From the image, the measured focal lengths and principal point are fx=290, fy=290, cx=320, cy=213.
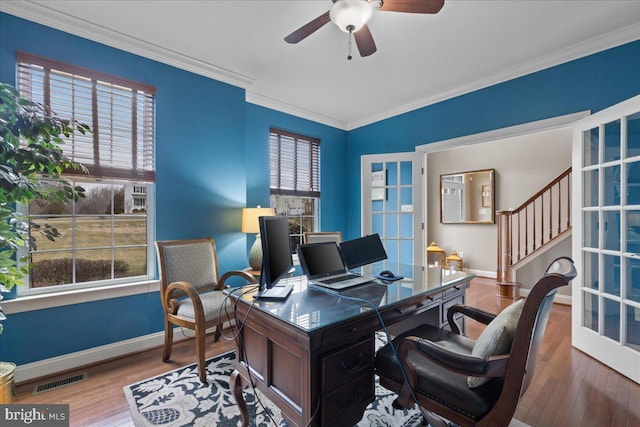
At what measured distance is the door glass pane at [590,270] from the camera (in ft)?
8.49

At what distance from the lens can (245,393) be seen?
6.64 feet

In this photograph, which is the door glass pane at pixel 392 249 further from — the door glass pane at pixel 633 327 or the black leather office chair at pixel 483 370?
the black leather office chair at pixel 483 370

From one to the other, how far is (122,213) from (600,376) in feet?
14.1

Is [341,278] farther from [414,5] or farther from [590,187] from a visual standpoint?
[590,187]

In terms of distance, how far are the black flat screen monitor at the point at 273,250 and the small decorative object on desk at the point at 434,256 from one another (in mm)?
4765

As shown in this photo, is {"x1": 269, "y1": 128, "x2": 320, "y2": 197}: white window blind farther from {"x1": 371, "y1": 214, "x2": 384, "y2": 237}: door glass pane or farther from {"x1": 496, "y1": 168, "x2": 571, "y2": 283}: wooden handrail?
{"x1": 496, "y1": 168, "x2": 571, "y2": 283}: wooden handrail

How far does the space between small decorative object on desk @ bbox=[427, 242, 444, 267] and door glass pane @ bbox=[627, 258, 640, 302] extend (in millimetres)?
3523

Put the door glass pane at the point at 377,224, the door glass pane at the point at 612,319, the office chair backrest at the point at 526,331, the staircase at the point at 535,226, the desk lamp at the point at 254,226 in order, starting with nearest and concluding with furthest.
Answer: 1. the office chair backrest at the point at 526,331
2. the door glass pane at the point at 612,319
3. the desk lamp at the point at 254,226
4. the door glass pane at the point at 377,224
5. the staircase at the point at 535,226

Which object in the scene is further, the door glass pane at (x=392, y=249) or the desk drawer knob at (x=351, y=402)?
the door glass pane at (x=392, y=249)

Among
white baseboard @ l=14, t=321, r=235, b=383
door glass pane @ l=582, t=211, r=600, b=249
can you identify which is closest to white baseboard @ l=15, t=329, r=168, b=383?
white baseboard @ l=14, t=321, r=235, b=383

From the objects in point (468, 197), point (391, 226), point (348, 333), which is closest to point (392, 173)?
point (391, 226)

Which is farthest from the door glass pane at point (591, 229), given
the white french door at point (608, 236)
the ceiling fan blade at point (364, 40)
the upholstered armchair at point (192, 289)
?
the upholstered armchair at point (192, 289)

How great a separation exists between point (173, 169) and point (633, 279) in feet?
13.4

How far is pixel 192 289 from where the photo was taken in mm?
2260
